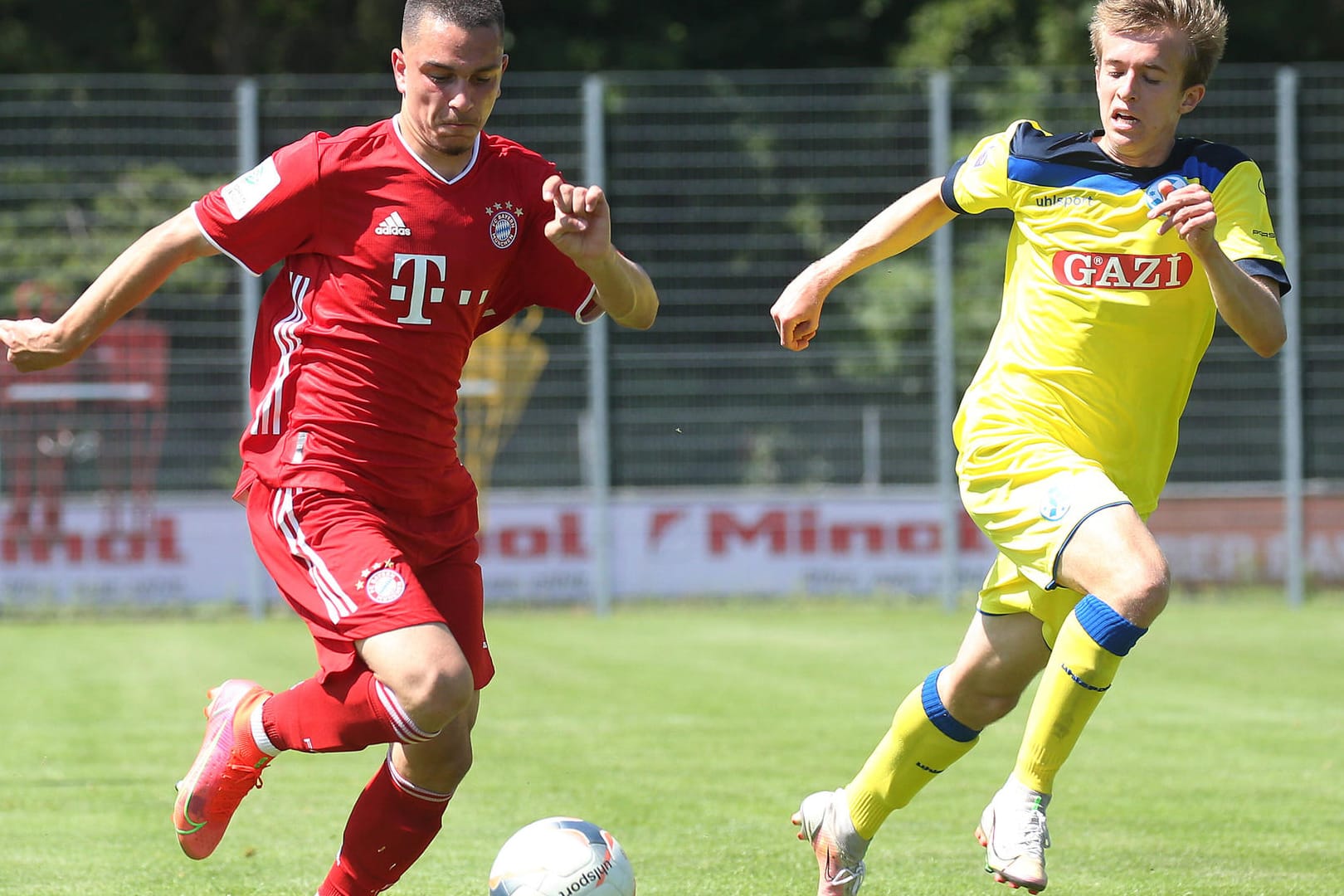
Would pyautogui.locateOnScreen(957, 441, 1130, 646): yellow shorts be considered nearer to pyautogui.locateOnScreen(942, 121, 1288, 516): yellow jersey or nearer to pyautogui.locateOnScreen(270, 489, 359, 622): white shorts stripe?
pyautogui.locateOnScreen(942, 121, 1288, 516): yellow jersey

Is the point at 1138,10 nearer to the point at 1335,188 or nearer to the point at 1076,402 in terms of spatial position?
the point at 1076,402

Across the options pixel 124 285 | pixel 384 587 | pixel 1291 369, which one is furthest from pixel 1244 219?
pixel 1291 369

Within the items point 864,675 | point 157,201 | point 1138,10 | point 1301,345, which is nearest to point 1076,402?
point 1138,10

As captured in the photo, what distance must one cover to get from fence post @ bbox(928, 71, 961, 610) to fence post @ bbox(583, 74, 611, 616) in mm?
2755

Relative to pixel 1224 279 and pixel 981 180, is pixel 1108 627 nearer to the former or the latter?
pixel 1224 279

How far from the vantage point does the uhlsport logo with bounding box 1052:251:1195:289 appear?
454 centimetres

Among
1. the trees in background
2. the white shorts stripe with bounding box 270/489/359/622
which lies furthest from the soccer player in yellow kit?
the trees in background

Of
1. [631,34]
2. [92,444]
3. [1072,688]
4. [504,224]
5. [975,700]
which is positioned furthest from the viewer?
[631,34]

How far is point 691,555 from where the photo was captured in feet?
50.4

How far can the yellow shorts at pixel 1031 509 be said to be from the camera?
436 centimetres

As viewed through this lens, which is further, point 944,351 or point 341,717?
point 944,351

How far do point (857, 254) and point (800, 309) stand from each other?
221 mm

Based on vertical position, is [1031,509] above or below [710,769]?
above

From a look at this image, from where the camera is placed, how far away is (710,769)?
7348 millimetres
